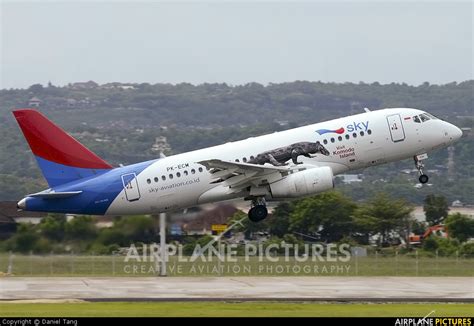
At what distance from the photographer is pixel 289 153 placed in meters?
50.5

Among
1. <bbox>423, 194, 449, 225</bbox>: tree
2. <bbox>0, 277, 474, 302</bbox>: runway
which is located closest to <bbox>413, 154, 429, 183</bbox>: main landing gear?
<bbox>0, 277, 474, 302</bbox>: runway

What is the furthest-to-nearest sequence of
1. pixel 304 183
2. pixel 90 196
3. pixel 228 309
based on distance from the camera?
pixel 90 196, pixel 304 183, pixel 228 309

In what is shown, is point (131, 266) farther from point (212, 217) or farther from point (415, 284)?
point (415, 284)

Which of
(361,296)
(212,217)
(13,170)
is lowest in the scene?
(361,296)

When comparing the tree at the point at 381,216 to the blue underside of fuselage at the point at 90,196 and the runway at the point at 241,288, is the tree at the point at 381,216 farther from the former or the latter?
the blue underside of fuselage at the point at 90,196

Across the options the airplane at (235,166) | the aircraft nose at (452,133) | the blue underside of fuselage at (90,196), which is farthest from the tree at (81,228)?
the aircraft nose at (452,133)

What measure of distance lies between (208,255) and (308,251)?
5586 millimetres

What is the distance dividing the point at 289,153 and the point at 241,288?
6.79m

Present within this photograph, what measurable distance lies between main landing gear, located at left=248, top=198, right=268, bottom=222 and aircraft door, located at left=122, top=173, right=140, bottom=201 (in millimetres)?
4962

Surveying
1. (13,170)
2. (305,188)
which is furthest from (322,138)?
(13,170)

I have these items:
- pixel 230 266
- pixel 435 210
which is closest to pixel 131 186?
pixel 230 266

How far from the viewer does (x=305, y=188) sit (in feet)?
165

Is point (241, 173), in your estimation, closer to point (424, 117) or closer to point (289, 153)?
point (289, 153)

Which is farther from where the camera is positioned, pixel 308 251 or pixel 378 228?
pixel 378 228
